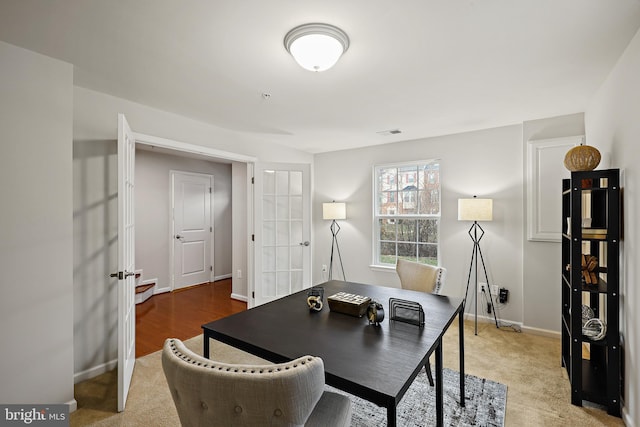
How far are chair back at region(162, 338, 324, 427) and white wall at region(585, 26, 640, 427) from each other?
6.74ft

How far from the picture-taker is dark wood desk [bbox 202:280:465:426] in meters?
1.10

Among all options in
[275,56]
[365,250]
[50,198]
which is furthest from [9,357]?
[365,250]

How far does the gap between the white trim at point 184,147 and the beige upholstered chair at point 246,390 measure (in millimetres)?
2526

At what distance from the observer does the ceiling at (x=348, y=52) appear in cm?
152

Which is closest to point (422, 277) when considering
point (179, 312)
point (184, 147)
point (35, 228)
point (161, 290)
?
point (184, 147)

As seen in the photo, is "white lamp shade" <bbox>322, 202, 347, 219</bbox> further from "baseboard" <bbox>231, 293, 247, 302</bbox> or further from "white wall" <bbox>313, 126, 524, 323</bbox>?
"baseboard" <bbox>231, 293, 247, 302</bbox>

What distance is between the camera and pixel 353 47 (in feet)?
6.04

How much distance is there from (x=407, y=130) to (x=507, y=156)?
3.88ft

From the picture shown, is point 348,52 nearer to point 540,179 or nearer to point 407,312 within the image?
point 407,312

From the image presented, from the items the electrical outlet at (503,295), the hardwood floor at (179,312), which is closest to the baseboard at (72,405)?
the hardwood floor at (179,312)

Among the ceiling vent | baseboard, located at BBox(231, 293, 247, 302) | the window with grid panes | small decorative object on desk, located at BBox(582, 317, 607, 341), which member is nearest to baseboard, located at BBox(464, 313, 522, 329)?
the window with grid panes

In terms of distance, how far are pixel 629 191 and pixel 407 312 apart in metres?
1.62

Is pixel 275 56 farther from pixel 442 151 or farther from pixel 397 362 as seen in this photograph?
pixel 442 151

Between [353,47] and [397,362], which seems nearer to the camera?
[397,362]
